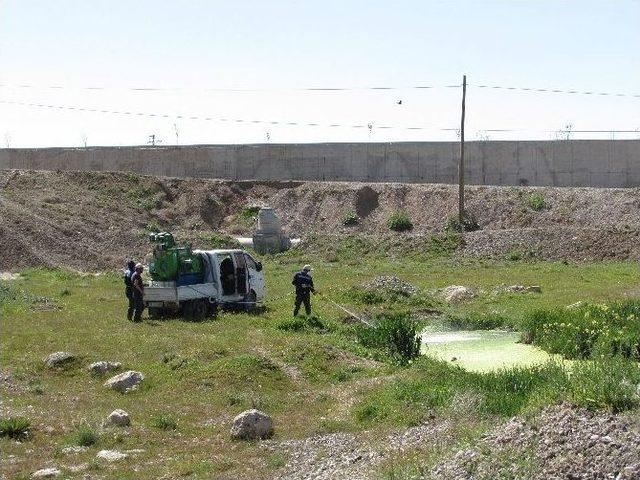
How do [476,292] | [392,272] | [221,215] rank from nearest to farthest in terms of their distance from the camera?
[476,292] < [392,272] < [221,215]

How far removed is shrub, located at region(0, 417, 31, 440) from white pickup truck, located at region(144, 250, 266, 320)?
40.1 feet

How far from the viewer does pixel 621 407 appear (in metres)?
12.5

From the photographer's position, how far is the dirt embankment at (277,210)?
162 ft

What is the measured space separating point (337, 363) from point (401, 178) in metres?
49.6

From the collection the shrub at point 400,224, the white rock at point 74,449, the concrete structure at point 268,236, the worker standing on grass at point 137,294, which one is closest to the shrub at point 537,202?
the shrub at point 400,224

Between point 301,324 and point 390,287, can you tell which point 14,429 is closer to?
point 301,324

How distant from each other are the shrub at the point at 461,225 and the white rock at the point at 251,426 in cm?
4332

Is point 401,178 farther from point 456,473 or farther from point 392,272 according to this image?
point 456,473

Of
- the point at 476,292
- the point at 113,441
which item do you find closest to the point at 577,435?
the point at 113,441

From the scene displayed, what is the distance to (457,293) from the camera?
34281mm

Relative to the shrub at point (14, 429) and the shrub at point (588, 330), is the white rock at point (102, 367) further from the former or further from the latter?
the shrub at point (588, 330)

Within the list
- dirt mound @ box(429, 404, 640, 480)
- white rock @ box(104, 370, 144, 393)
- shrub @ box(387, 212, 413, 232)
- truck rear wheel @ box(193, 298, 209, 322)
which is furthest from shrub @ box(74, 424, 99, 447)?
shrub @ box(387, 212, 413, 232)

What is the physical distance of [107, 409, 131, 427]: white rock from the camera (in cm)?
1592

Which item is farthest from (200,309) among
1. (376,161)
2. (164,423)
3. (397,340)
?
(376,161)
